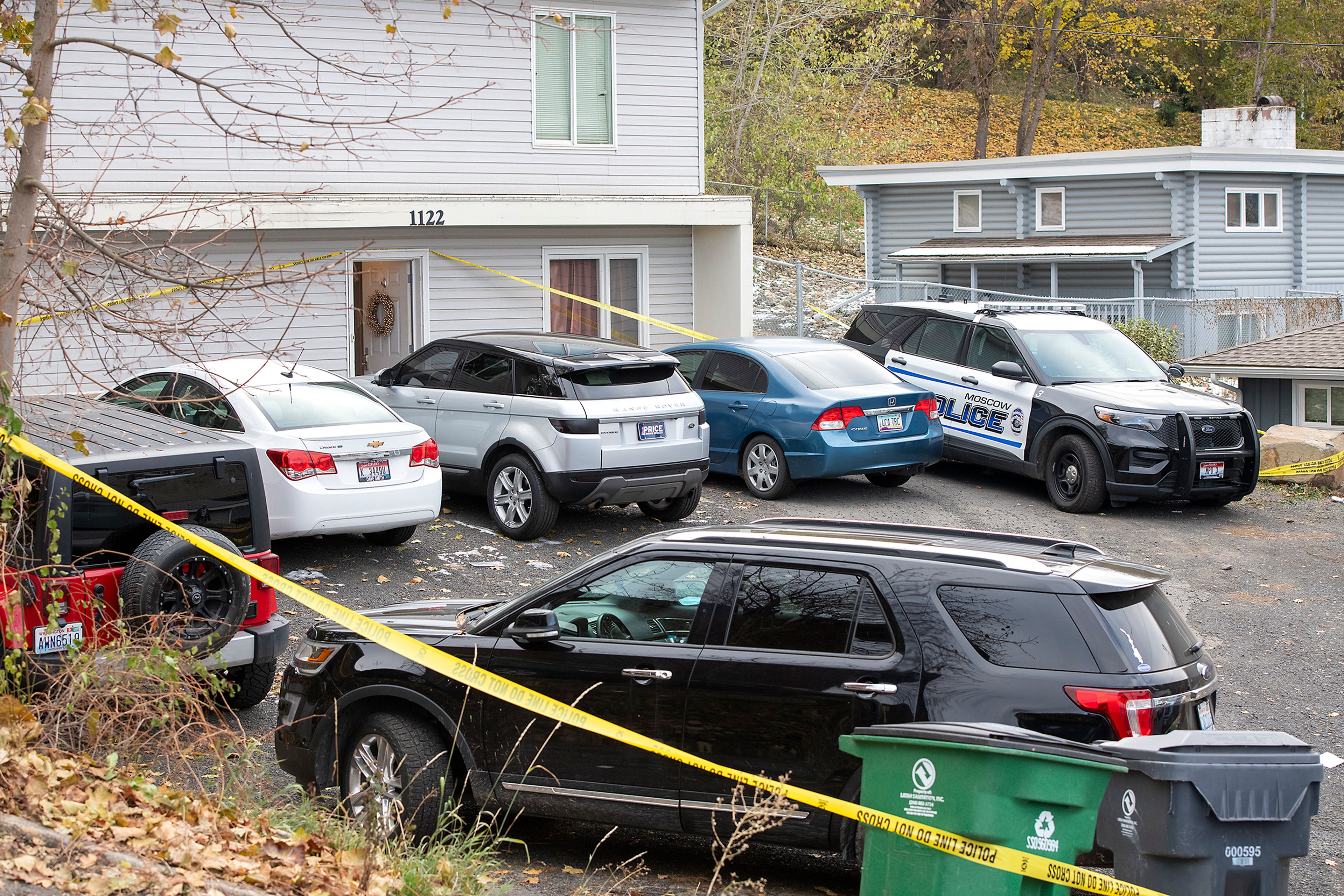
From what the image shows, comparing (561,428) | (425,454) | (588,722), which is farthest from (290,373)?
(588,722)

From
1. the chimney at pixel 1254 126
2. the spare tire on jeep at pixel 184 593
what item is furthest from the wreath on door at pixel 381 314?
the chimney at pixel 1254 126

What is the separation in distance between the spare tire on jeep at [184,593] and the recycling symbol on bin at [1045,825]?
12.7 ft

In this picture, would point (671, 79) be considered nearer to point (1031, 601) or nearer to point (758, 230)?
point (1031, 601)

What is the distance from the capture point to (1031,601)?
511cm

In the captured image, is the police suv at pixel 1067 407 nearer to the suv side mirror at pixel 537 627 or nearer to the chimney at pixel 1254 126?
the suv side mirror at pixel 537 627

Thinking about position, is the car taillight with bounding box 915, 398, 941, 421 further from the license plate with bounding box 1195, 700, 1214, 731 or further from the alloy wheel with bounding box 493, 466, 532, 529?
the license plate with bounding box 1195, 700, 1214, 731

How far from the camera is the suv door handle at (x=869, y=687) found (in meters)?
5.15

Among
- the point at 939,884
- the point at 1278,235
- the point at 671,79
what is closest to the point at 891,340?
the point at 671,79

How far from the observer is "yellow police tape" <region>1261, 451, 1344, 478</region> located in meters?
16.1

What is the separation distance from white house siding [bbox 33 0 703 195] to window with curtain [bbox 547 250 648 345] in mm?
1059

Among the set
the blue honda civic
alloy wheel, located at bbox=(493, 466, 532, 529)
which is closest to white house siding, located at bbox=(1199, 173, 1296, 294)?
the blue honda civic

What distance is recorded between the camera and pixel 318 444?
9.89 m

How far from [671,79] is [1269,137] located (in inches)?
851

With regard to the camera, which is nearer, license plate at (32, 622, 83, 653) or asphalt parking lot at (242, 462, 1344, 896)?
asphalt parking lot at (242, 462, 1344, 896)
